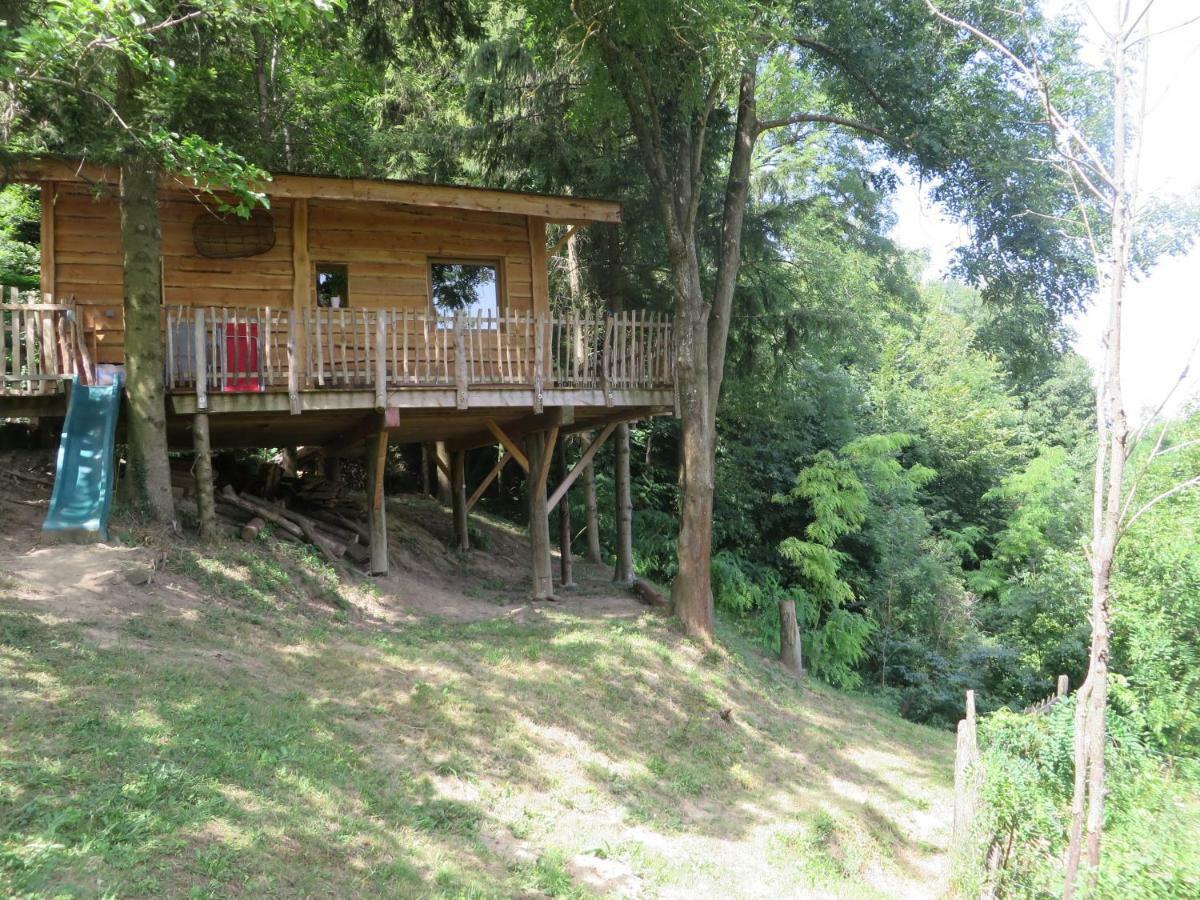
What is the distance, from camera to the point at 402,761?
7.50m

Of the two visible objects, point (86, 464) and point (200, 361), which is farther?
point (200, 361)

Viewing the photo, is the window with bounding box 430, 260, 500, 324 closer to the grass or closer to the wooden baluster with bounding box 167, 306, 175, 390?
the wooden baluster with bounding box 167, 306, 175, 390

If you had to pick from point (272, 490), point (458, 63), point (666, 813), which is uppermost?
point (458, 63)

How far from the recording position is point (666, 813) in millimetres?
8336

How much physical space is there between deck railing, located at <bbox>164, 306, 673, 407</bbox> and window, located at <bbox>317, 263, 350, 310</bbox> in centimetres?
75

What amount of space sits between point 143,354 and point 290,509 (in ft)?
15.7

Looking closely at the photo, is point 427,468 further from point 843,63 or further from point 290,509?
point 843,63

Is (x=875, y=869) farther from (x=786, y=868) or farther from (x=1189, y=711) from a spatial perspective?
(x=1189, y=711)

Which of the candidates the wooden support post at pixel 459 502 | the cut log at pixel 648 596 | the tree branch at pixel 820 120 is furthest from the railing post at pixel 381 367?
the tree branch at pixel 820 120

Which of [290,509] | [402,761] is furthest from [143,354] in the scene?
[402,761]

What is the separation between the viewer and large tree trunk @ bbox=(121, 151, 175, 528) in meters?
10.9

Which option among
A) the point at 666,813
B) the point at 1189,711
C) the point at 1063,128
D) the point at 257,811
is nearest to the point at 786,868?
the point at 666,813

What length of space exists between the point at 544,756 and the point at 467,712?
2.92 ft

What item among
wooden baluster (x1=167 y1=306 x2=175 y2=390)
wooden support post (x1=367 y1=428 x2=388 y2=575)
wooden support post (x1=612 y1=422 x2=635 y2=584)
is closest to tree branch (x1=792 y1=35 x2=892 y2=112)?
wooden support post (x1=612 y1=422 x2=635 y2=584)
